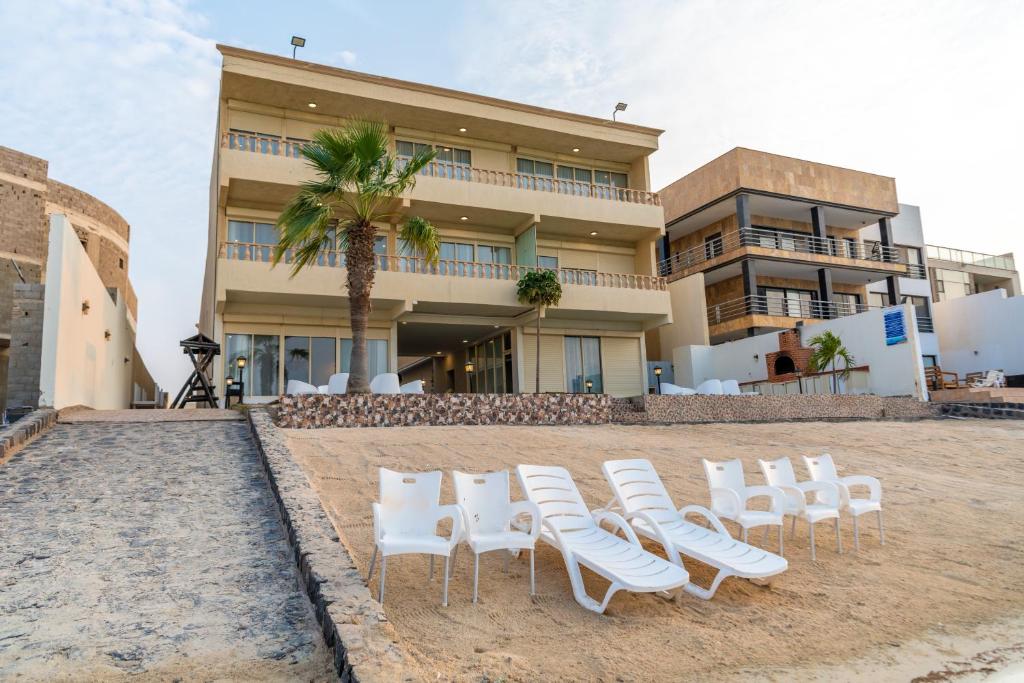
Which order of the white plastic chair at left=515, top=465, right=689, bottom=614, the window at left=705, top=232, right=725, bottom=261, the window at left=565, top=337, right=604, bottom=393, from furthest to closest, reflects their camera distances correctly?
the window at left=705, top=232, right=725, bottom=261 → the window at left=565, top=337, right=604, bottom=393 → the white plastic chair at left=515, top=465, right=689, bottom=614

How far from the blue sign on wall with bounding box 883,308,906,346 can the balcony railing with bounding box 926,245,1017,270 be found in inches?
736

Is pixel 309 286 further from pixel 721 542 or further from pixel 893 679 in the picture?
pixel 893 679

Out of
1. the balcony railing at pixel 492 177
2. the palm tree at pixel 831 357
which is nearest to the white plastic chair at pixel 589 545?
the balcony railing at pixel 492 177

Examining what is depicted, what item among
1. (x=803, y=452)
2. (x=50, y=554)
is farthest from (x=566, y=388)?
(x=50, y=554)

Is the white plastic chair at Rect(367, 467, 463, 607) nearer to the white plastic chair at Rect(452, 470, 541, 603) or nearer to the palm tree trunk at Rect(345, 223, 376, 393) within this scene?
the white plastic chair at Rect(452, 470, 541, 603)

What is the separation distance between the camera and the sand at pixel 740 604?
163 inches

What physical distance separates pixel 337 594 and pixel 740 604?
9.88 ft

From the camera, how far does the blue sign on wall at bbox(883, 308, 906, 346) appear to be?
20.0m

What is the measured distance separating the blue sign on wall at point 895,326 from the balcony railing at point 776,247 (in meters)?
6.76

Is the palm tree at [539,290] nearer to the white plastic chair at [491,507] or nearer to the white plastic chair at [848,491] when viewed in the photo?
the white plastic chair at [848,491]

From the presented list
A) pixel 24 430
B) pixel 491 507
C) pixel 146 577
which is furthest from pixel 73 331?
pixel 491 507

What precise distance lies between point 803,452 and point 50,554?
10.7 meters

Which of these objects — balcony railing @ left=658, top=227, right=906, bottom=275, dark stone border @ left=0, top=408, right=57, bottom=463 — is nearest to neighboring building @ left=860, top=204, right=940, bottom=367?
balcony railing @ left=658, top=227, right=906, bottom=275

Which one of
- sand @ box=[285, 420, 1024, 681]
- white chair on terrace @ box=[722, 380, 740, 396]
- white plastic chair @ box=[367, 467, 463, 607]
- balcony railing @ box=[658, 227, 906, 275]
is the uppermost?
balcony railing @ box=[658, 227, 906, 275]
